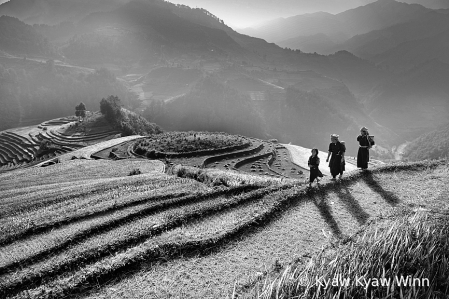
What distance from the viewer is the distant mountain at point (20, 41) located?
182 meters

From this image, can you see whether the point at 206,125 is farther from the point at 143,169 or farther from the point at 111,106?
the point at 143,169

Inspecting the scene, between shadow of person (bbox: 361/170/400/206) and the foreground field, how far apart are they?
38 mm

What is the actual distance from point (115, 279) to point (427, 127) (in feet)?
660

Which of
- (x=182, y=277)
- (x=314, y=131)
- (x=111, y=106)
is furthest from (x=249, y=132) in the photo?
(x=182, y=277)

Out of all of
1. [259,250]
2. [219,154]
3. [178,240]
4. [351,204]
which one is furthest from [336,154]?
[219,154]

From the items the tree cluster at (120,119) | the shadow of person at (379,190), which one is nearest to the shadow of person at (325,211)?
the shadow of person at (379,190)

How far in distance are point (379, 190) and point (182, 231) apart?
795cm

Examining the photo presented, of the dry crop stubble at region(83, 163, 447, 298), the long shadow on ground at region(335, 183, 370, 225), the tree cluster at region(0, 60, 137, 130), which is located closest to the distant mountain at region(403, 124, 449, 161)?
the long shadow on ground at region(335, 183, 370, 225)

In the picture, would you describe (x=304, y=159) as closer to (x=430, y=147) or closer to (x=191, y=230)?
(x=191, y=230)

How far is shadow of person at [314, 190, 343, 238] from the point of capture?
7516 mm

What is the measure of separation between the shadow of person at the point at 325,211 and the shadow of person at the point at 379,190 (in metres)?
2.08

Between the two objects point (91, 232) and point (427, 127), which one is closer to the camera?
point (91, 232)

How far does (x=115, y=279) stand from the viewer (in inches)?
222

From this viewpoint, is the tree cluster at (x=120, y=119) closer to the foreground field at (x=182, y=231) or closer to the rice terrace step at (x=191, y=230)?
the rice terrace step at (x=191, y=230)
